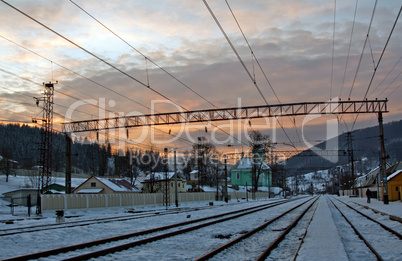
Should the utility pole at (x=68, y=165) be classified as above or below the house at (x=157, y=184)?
above

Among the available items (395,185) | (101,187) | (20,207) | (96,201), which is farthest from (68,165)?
(395,185)

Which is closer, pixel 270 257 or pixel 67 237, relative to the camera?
pixel 270 257

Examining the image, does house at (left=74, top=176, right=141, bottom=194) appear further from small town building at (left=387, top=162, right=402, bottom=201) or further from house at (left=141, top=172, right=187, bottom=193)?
small town building at (left=387, top=162, right=402, bottom=201)

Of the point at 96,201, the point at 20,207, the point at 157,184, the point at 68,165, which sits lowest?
the point at 20,207

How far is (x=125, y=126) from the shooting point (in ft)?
120

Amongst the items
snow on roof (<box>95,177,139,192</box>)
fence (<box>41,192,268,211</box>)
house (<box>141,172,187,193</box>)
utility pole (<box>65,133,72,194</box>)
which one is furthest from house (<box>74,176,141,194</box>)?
utility pole (<box>65,133,72,194</box>)

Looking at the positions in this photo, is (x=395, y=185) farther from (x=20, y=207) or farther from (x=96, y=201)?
(x=20, y=207)

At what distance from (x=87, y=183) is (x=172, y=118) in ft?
112

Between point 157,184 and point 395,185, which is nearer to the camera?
point 395,185

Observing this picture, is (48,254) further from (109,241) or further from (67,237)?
(67,237)

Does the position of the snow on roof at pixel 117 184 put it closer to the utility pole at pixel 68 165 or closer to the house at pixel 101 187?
the house at pixel 101 187

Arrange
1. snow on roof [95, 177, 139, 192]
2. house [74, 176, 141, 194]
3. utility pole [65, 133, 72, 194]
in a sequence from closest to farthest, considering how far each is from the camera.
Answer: utility pole [65, 133, 72, 194] < house [74, 176, 141, 194] < snow on roof [95, 177, 139, 192]

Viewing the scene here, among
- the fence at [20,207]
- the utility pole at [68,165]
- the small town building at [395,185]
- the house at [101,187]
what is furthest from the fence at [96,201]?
the small town building at [395,185]

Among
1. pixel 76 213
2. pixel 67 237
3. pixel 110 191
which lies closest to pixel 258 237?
pixel 67 237
